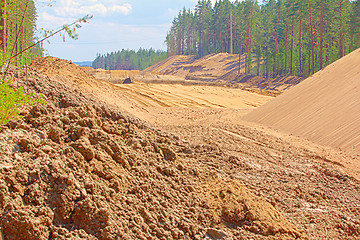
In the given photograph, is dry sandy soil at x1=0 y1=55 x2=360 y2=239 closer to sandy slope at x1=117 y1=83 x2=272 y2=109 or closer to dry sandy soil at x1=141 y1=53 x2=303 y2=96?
sandy slope at x1=117 y1=83 x2=272 y2=109

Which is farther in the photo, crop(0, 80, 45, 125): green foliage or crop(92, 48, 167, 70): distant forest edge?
crop(92, 48, 167, 70): distant forest edge

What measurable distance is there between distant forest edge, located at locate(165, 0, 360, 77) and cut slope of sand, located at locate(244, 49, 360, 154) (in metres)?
22.2

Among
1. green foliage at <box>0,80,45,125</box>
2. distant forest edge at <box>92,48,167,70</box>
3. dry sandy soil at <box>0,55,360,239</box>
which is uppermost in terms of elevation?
distant forest edge at <box>92,48,167,70</box>

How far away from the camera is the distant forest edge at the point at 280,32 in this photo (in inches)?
1399

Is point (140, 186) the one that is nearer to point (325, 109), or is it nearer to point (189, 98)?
point (325, 109)

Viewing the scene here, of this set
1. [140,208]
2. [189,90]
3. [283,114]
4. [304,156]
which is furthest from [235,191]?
[189,90]

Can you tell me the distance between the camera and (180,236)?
392cm

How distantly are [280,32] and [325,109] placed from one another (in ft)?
121

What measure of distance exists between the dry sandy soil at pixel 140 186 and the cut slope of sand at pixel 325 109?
2.33 meters

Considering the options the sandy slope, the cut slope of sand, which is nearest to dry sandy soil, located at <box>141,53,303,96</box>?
the sandy slope

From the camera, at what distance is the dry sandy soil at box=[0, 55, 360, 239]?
133 inches

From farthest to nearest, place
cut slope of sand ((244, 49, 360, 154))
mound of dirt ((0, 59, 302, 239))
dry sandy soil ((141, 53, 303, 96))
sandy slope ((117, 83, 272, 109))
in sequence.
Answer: dry sandy soil ((141, 53, 303, 96))
sandy slope ((117, 83, 272, 109))
cut slope of sand ((244, 49, 360, 154))
mound of dirt ((0, 59, 302, 239))

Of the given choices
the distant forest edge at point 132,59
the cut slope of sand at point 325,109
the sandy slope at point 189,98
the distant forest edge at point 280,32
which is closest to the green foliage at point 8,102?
the cut slope of sand at point 325,109

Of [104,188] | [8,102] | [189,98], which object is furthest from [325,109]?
[189,98]
